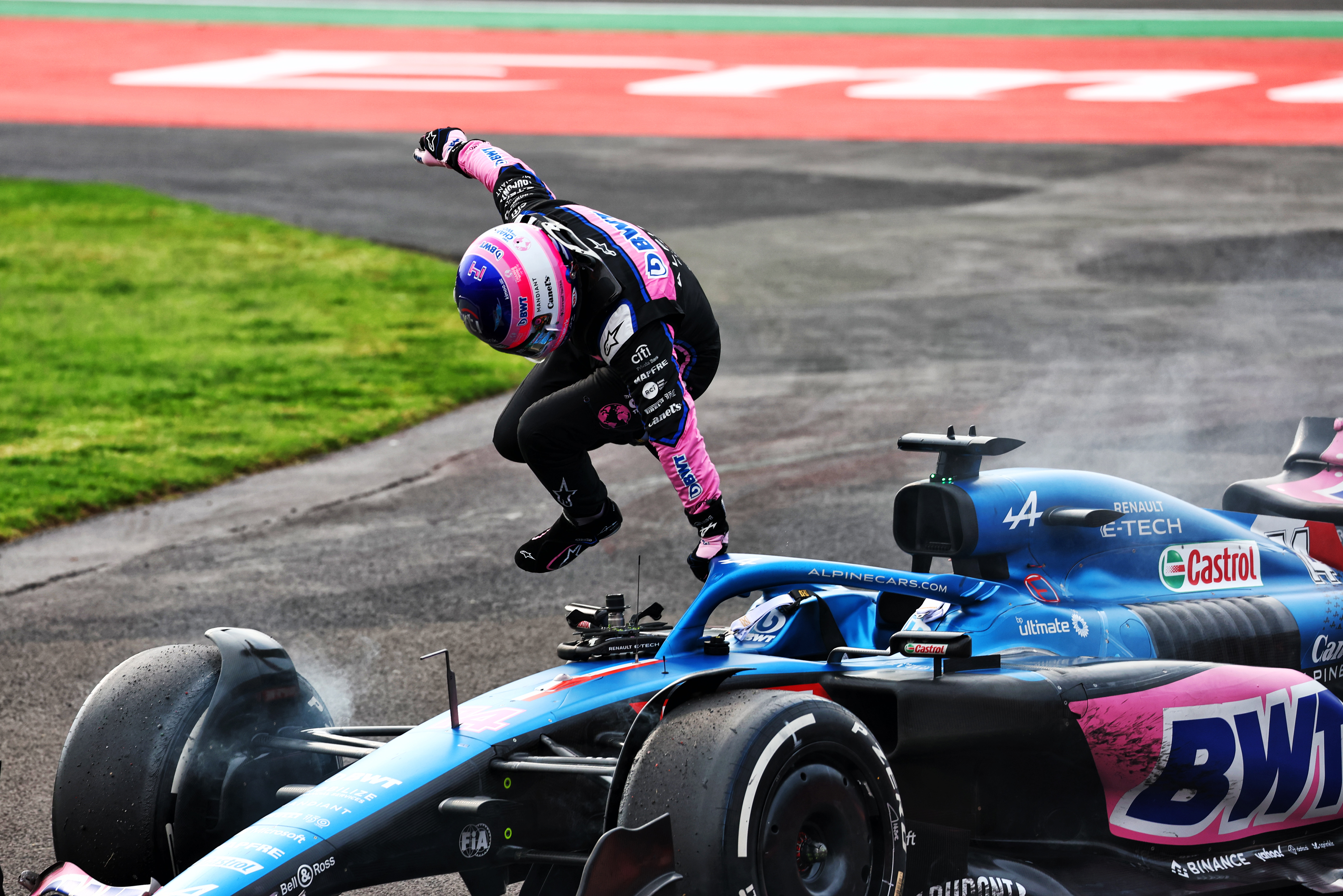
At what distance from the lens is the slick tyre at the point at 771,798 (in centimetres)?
359

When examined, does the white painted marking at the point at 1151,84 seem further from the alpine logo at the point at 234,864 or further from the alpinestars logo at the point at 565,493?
the alpine logo at the point at 234,864

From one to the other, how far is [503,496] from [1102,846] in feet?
19.1

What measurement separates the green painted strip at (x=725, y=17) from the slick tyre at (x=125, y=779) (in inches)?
1052

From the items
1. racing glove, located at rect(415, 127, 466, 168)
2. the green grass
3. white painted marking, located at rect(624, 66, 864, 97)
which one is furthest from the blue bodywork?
white painted marking, located at rect(624, 66, 864, 97)

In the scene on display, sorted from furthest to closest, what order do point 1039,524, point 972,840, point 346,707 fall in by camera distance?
point 346,707 → point 1039,524 → point 972,840

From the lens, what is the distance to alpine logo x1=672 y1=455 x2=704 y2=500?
4.80 metres

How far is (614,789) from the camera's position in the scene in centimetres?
381

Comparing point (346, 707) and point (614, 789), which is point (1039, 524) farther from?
point (346, 707)

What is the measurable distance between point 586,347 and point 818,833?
1750 millimetres

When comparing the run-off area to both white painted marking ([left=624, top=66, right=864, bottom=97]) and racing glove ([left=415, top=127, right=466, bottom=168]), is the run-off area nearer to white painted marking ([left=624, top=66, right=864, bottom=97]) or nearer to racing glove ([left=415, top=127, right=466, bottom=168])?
white painted marking ([left=624, top=66, right=864, bottom=97])

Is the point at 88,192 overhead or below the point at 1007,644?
overhead

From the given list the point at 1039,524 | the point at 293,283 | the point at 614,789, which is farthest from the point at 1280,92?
the point at 614,789

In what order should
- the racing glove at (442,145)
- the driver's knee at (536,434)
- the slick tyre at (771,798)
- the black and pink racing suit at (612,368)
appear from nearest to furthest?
1. the slick tyre at (771,798)
2. the black and pink racing suit at (612,368)
3. the driver's knee at (536,434)
4. the racing glove at (442,145)

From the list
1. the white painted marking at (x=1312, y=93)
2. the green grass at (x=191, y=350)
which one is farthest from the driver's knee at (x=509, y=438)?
the white painted marking at (x=1312, y=93)
